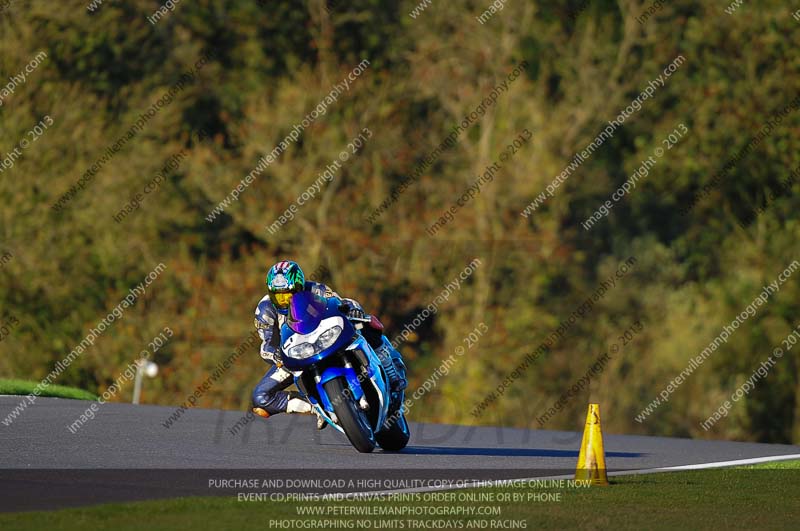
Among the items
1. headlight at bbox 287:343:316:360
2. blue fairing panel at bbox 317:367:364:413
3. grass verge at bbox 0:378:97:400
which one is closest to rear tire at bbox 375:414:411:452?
blue fairing panel at bbox 317:367:364:413

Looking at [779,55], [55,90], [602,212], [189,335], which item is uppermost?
[779,55]

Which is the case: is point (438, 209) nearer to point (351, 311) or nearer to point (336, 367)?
point (351, 311)

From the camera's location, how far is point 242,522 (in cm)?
1032

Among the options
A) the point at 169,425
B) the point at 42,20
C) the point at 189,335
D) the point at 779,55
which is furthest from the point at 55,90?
the point at 169,425

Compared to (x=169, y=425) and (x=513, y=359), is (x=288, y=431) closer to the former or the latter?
(x=169, y=425)

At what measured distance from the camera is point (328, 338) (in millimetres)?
14984

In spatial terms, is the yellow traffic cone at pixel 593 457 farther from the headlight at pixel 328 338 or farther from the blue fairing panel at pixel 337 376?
the headlight at pixel 328 338

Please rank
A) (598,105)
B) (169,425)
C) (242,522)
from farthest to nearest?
(598,105)
(169,425)
(242,522)

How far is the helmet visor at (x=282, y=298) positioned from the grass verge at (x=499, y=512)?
137 inches

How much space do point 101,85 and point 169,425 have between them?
25210mm

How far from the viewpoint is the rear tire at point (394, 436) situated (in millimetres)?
16016

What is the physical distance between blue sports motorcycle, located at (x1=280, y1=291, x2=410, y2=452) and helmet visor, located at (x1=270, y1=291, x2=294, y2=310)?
0.07 m

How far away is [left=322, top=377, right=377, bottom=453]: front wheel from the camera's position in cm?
1481

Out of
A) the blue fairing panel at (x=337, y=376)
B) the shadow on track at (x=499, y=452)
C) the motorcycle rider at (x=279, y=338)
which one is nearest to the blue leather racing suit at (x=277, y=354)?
the motorcycle rider at (x=279, y=338)
